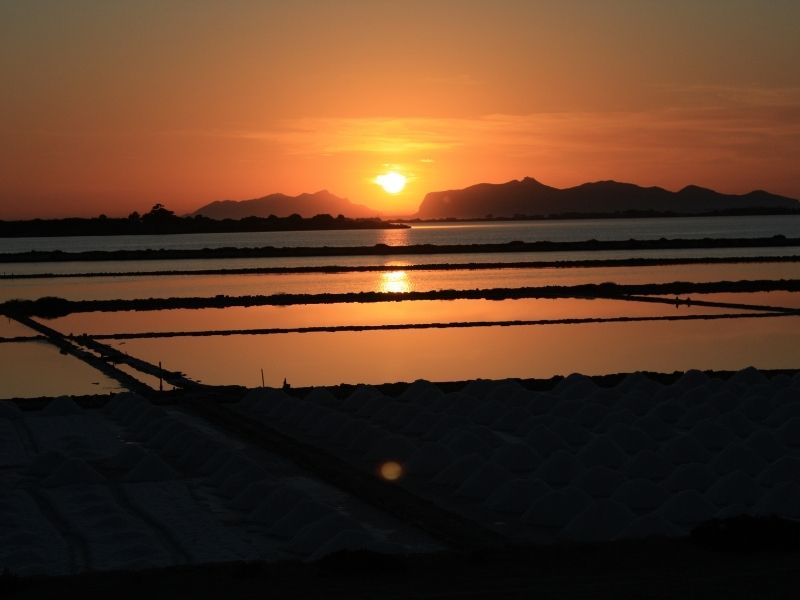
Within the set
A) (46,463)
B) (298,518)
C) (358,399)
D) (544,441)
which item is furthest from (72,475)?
(544,441)

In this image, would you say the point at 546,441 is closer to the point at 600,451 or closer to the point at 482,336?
the point at 600,451

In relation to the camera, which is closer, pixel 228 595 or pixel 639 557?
pixel 228 595

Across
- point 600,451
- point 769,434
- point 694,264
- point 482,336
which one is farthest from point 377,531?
point 694,264

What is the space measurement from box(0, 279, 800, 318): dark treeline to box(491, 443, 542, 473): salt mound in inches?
792

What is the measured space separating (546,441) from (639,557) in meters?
5.34

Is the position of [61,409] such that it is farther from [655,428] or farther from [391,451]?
[655,428]

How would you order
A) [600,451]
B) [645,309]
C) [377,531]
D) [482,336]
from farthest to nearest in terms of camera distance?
1. [645,309]
2. [482,336]
3. [600,451]
4. [377,531]

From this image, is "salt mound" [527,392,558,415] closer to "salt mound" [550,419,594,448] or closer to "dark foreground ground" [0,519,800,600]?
"salt mound" [550,419,594,448]

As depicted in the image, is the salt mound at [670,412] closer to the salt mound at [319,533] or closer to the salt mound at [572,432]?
the salt mound at [572,432]

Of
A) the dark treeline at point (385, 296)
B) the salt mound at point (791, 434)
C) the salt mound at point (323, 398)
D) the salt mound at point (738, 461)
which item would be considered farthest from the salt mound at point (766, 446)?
the dark treeline at point (385, 296)

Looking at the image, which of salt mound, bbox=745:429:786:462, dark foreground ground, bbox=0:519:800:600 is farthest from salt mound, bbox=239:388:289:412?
dark foreground ground, bbox=0:519:800:600

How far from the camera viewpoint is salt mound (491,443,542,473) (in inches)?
522

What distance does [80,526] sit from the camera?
11008 mm

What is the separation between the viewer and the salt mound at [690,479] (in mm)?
12133
